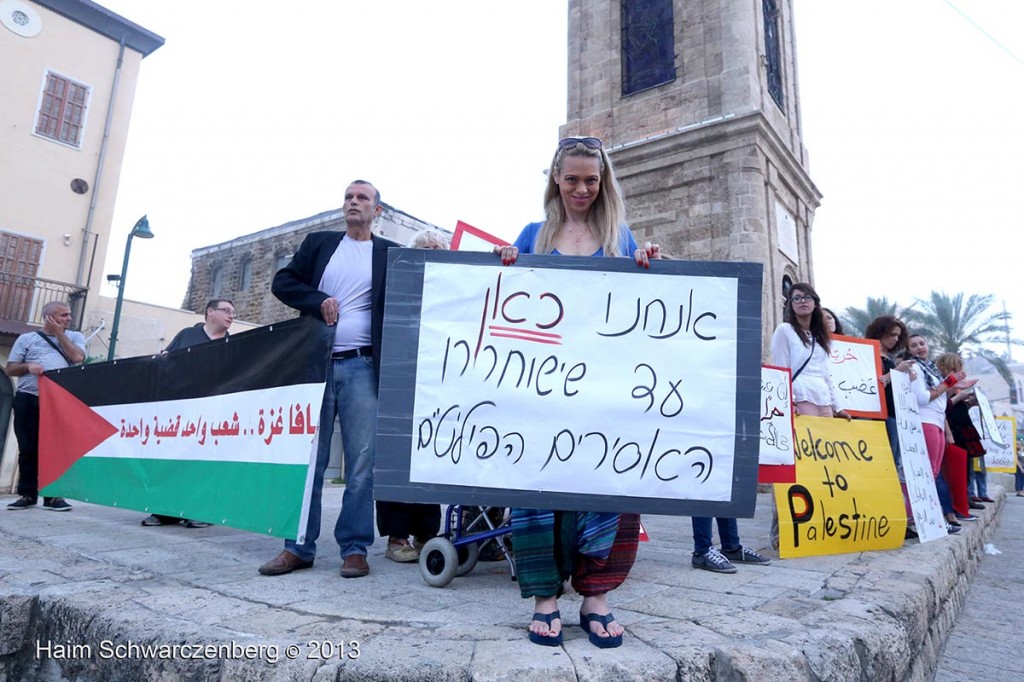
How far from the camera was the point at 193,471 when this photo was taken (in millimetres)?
3414

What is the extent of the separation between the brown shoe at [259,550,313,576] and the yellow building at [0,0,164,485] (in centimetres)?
1372

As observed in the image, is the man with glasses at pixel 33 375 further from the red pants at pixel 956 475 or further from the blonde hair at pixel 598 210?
the red pants at pixel 956 475

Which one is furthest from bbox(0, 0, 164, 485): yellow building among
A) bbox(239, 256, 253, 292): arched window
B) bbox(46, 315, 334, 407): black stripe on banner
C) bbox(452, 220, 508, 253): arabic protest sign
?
bbox(452, 220, 508, 253): arabic protest sign

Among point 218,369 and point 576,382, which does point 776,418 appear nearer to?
point 576,382

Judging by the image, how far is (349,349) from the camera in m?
2.91

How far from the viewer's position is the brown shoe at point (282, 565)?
2523mm

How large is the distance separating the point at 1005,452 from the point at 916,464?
41.8 feet

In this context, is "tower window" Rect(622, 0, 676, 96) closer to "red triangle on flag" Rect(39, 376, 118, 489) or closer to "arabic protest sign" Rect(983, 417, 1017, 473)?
"arabic protest sign" Rect(983, 417, 1017, 473)

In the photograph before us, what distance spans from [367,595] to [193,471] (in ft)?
5.72

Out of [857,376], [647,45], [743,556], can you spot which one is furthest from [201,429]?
[647,45]

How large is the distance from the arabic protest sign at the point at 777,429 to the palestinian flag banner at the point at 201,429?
2462 mm

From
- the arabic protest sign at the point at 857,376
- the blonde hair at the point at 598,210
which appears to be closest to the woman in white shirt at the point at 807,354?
the arabic protest sign at the point at 857,376

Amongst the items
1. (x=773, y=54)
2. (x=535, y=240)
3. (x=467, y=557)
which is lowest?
(x=467, y=557)

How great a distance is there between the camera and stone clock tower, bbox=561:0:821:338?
446 inches
